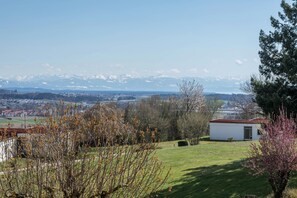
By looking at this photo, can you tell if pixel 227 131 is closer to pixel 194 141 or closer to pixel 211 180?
pixel 194 141

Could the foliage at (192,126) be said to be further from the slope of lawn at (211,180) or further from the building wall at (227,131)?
the slope of lawn at (211,180)

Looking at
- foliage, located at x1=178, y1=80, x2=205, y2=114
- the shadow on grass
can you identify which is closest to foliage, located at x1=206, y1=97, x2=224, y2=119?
foliage, located at x1=178, y1=80, x2=205, y2=114

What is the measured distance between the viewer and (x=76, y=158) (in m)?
6.61

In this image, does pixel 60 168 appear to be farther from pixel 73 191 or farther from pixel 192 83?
pixel 192 83

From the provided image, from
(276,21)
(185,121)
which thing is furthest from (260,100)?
(185,121)

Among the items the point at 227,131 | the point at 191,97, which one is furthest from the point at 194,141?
the point at 191,97

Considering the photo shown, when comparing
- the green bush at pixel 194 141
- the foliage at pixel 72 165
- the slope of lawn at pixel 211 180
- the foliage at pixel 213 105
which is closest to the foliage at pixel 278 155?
the slope of lawn at pixel 211 180

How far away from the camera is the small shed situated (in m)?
51.0

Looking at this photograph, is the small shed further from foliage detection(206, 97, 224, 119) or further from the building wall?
foliage detection(206, 97, 224, 119)

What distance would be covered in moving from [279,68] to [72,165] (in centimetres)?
1447

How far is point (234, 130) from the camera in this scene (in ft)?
171

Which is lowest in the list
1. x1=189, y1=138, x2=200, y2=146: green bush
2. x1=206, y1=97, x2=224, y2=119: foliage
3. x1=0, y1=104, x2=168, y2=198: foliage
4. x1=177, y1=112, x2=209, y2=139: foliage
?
x1=189, y1=138, x2=200, y2=146: green bush

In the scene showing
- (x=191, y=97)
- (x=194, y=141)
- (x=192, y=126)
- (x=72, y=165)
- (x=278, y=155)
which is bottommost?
(x=194, y=141)

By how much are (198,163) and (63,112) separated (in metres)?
18.9
